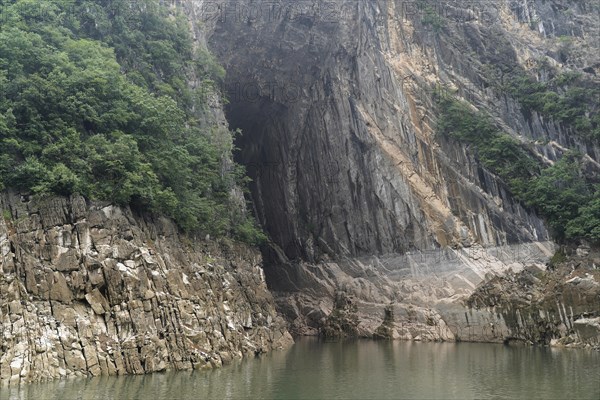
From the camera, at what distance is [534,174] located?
129 ft

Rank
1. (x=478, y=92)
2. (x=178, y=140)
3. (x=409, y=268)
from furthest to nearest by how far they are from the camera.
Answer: (x=478, y=92)
(x=409, y=268)
(x=178, y=140)

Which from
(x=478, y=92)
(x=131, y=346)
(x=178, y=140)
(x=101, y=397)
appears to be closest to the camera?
(x=101, y=397)

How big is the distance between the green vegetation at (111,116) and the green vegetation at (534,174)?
1601cm

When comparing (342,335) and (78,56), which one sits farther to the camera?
(342,335)

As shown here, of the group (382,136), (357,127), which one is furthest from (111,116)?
(382,136)

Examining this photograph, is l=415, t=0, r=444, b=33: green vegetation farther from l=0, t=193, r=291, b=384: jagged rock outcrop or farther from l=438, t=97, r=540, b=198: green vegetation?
l=0, t=193, r=291, b=384: jagged rock outcrop

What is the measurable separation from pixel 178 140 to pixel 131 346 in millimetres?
12871

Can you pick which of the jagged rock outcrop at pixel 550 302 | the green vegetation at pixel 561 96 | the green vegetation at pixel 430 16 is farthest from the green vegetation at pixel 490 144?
the jagged rock outcrop at pixel 550 302

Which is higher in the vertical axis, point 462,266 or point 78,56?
point 78,56

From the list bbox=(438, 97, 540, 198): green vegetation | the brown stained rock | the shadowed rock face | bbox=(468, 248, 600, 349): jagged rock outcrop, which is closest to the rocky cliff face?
the shadowed rock face

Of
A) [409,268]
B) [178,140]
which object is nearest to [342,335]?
[409,268]

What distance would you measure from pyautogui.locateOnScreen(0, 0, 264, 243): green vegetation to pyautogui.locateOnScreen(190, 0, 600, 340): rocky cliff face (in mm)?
9236

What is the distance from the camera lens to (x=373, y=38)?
43.2 meters

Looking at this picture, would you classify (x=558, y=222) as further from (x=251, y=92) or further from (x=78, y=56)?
(x=78, y=56)
